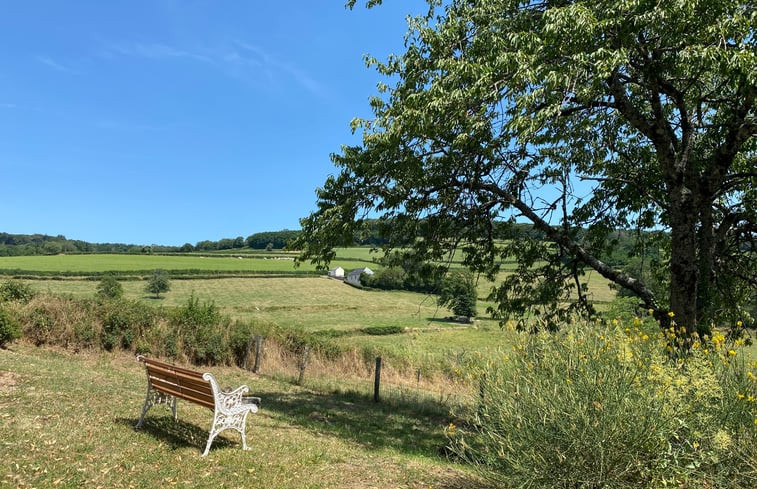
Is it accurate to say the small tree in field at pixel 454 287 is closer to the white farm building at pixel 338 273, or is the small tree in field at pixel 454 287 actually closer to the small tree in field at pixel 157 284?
the small tree in field at pixel 157 284

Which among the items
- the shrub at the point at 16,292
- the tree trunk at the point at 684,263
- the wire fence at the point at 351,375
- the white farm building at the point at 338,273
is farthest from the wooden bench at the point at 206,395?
the white farm building at the point at 338,273

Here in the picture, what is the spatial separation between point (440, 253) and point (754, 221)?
240 inches

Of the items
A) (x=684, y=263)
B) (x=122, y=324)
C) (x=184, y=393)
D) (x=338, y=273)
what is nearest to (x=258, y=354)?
(x=122, y=324)

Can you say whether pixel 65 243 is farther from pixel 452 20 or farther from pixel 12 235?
pixel 452 20

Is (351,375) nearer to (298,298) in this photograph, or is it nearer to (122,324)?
(122,324)

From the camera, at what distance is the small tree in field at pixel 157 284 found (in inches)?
2164

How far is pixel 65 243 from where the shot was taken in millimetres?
89875

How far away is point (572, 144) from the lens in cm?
959

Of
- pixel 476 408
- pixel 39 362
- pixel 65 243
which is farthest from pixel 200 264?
pixel 476 408

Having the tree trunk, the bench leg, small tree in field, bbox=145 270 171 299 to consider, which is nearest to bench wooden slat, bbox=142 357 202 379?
the bench leg

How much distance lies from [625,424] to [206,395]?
189 inches

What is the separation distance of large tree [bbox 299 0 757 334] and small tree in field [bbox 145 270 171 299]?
169ft

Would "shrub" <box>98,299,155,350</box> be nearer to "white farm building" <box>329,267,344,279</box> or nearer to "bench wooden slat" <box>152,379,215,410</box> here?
"bench wooden slat" <box>152,379,215,410</box>

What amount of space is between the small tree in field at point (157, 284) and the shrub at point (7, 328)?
42596 mm
